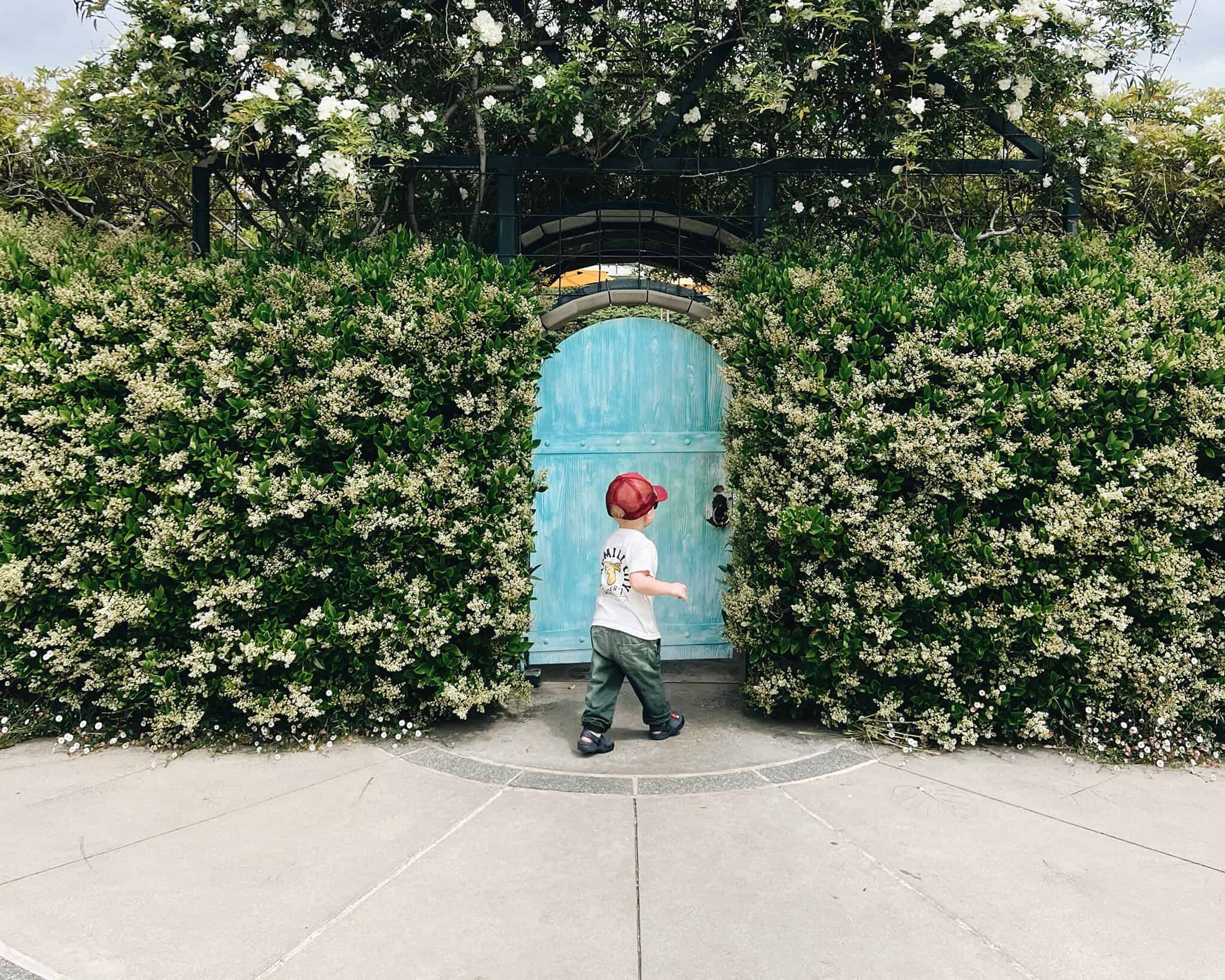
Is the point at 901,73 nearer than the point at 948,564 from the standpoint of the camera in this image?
No

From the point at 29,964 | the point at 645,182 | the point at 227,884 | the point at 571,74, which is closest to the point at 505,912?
the point at 227,884

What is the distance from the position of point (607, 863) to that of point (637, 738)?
4.29 ft

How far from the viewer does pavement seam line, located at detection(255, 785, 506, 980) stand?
8.86ft


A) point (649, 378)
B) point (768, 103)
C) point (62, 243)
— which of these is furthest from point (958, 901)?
point (62, 243)

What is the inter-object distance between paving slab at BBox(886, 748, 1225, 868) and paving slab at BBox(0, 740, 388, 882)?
3002 mm

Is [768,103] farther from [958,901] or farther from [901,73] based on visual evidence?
[958,901]

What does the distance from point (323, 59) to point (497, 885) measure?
4922 mm

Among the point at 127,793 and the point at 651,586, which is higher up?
the point at 651,586

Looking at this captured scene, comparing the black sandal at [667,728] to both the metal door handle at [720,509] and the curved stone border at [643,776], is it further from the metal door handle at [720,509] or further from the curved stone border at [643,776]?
the metal door handle at [720,509]

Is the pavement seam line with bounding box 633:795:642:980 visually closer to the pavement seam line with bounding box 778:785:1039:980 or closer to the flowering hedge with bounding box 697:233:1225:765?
the pavement seam line with bounding box 778:785:1039:980

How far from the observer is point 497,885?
3.15 m

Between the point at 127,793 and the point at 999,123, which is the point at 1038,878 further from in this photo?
the point at 999,123

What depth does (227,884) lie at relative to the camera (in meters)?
3.15

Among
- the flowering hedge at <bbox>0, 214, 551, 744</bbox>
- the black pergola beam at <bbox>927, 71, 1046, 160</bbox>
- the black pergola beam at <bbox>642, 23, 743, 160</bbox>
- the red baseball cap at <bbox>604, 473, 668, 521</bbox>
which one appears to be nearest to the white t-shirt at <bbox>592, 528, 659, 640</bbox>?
the red baseball cap at <bbox>604, 473, 668, 521</bbox>
